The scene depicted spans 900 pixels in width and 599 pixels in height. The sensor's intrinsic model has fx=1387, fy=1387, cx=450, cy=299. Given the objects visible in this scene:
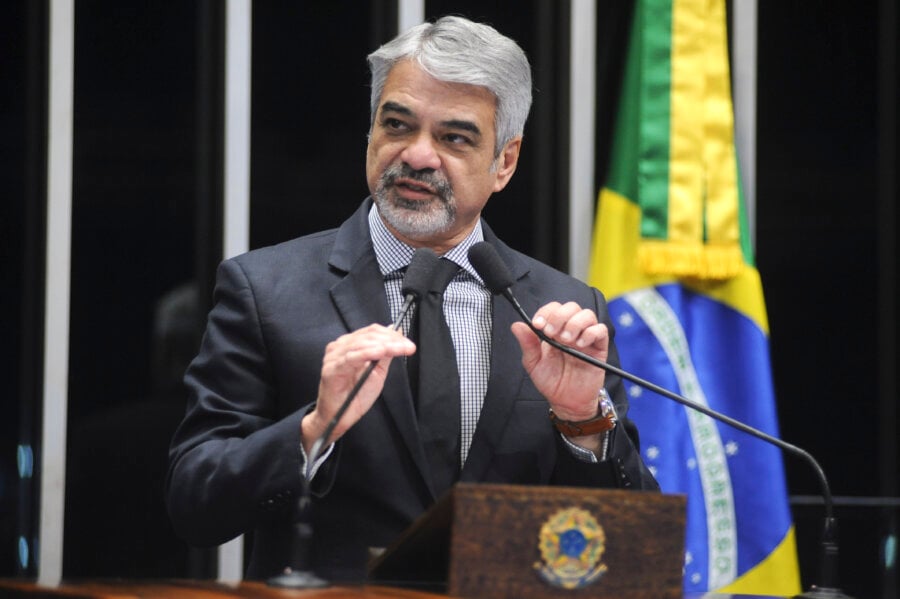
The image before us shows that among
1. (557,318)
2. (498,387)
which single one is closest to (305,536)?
(557,318)

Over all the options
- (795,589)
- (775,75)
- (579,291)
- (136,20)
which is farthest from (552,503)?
(775,75)

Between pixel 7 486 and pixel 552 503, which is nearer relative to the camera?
pixel 552 503

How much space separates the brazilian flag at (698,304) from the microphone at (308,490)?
1483mm

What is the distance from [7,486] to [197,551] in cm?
49

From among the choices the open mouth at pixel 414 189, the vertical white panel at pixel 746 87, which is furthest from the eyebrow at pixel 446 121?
the vertical white panel at pixel 746 87

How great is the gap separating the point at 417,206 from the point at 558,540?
93 cm

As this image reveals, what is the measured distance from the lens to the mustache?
7.76 ft

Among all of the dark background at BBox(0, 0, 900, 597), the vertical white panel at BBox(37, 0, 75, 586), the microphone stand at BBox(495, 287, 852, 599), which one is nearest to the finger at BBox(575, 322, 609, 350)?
the microphone stand at BBox(495, 287, 852, 599)

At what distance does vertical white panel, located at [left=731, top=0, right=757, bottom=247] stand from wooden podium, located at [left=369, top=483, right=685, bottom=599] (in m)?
2.26

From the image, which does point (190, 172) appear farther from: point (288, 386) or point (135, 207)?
point (288, 386)

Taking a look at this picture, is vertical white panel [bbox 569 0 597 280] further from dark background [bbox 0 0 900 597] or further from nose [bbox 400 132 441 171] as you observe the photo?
nose [bbox 400 132 441 171]

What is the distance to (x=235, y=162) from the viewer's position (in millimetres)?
3555

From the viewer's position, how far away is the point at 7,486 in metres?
3.40

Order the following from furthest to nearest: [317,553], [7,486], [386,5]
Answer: [386,5], [7,486], [317,553]
